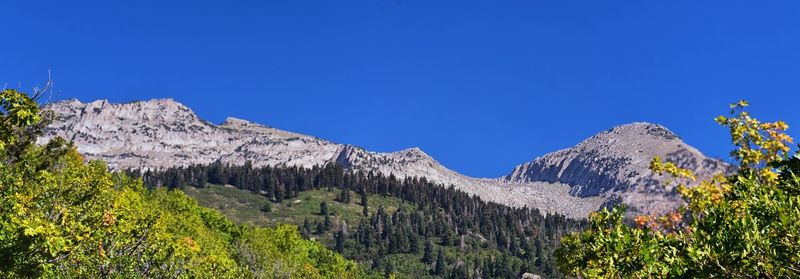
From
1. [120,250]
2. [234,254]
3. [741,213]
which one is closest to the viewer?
[741,213]

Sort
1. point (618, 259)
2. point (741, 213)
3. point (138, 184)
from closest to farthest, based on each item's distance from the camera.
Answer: point (618, 259) → point (741, 213) → point (138, 184)

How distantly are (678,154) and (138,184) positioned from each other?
97500 mm

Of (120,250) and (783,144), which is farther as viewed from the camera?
(120,250)

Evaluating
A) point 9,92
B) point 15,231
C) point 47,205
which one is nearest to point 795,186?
point 9,92

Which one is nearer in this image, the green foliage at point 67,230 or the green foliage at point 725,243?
the green foliage at point 725,243

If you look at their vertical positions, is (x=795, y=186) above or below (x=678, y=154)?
below

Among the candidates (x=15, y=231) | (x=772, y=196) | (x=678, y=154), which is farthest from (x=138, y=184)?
(x=772, y=196)

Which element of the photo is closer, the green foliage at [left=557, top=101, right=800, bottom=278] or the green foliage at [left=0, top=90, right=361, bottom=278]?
the green foliage at [left=557, top=101, right=800, bottom=278]

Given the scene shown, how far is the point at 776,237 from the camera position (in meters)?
10.7

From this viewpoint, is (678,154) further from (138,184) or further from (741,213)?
(138,184)

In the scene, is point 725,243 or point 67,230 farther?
point 67,230

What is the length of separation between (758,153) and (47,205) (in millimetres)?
29129

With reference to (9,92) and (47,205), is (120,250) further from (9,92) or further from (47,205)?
(9,92)

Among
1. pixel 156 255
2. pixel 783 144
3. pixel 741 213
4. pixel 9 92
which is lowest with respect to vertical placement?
pixel 156 255
